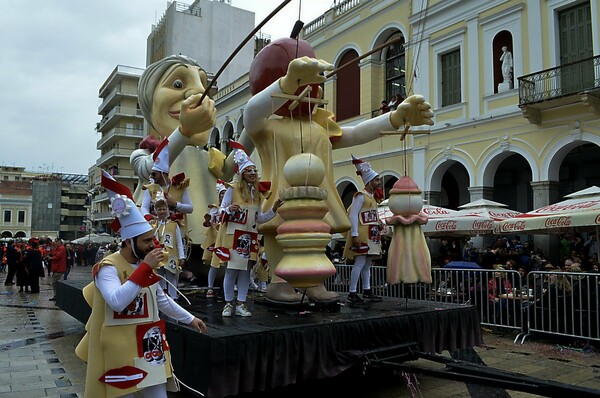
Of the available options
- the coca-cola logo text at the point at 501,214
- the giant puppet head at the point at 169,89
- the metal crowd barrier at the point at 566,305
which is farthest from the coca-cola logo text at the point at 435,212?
the giant puppet head at the point at 169,89

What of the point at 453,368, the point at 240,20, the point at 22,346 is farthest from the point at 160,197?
the point at 240,20

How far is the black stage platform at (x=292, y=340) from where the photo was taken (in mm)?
3785

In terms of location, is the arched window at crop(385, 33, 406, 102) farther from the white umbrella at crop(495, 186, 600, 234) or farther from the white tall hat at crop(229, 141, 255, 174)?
the white tall hat at crop(229, 141, 255, 174)

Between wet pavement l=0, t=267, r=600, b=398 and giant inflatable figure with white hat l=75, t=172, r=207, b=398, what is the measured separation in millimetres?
1992

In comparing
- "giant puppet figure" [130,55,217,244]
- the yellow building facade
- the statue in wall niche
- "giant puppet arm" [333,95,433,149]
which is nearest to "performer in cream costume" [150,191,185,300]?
"giant puppet figure" [130,55,217,244]

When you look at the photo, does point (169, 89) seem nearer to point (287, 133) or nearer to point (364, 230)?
point (287, 133)

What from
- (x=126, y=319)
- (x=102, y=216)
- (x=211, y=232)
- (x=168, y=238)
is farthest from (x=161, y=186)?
(x=102, y=216)

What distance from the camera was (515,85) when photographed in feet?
47.8

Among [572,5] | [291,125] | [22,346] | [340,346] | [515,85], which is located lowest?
[22,346]

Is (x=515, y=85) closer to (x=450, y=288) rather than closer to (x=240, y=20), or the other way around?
(x=450, y=288)

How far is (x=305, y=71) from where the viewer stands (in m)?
4.23

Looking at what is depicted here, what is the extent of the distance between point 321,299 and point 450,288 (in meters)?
4.15

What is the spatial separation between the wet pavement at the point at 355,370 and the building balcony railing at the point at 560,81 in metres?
7.39

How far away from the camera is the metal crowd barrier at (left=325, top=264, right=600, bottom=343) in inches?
277
